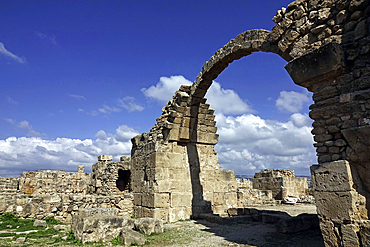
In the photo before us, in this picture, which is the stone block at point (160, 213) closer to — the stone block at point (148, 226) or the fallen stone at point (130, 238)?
the stone block at point (148, 226)

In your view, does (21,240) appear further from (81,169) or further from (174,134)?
(81,169)

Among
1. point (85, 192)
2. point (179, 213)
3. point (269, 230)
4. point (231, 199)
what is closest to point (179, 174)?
point (179, 213)

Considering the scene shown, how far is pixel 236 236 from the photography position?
6.09m

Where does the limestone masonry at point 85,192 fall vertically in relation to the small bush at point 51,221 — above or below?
above

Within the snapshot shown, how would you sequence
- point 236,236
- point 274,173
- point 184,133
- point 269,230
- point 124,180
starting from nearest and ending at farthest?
1. point 236,236
2. point 269,230
3. point 184,133
4. point 124,180
5. point 274,173

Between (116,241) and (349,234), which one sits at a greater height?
(349,234)

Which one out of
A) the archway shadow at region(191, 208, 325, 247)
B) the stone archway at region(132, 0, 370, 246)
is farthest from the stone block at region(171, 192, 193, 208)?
the stone archway at region(132, 0, 370, 246)

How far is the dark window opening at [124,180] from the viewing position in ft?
48.0

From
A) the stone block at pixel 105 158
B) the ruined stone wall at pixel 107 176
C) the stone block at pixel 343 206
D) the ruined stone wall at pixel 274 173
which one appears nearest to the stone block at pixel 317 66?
the stone block at pixel 343 206

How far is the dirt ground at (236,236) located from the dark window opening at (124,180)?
300 inches

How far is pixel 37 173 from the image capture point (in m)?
Result: 18.3

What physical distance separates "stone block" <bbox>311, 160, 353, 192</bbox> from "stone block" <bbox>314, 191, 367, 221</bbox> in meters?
0.10

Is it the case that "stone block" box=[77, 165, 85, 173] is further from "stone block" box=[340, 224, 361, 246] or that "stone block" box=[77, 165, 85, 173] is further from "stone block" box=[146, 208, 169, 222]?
"stone block" box=[340, 224, 361, 246]

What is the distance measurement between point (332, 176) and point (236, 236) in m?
2.72
